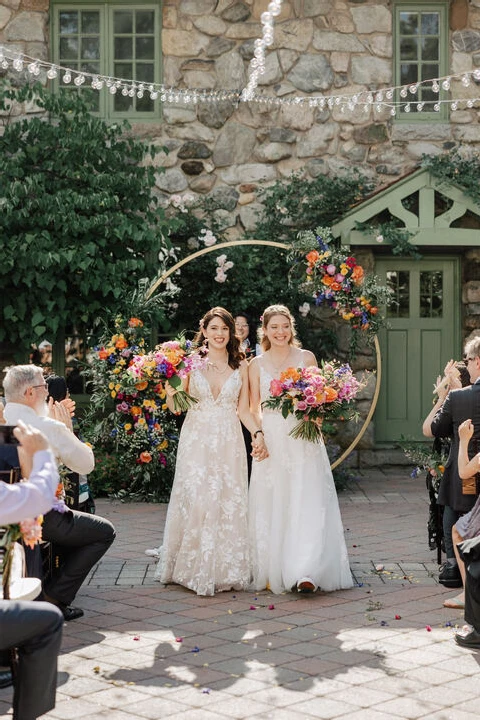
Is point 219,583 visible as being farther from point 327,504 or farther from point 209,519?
point 327,504

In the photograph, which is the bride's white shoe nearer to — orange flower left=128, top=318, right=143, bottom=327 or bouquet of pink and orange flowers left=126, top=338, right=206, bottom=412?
bouquet of pink and orange flowers left=126, top=338, right=206, bottom=412

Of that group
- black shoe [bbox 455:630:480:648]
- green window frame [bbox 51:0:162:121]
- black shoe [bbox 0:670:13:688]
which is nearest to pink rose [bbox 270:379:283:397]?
black shoe [bbox 455:630:480:648]

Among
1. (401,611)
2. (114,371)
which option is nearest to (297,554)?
(401,611)

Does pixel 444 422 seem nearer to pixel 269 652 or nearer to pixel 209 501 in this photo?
pixel 209 501

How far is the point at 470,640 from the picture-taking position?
17.4 ft

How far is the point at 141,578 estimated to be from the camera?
688cm

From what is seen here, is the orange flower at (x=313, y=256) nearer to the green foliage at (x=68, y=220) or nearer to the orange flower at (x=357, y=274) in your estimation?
the orange flower at (x=357, y=274)

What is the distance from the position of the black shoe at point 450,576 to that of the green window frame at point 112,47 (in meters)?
6.77

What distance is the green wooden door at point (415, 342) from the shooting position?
11594mm

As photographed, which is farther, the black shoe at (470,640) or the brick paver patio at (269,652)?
the black shoe at (470,640)

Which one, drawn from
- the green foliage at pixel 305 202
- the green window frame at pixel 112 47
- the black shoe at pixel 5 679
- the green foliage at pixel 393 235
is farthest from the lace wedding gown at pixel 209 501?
the green window frame at pixel 112 47

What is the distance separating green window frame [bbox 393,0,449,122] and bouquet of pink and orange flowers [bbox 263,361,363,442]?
229 inches

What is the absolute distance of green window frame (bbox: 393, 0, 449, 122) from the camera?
11633mm

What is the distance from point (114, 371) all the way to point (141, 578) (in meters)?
3.26
